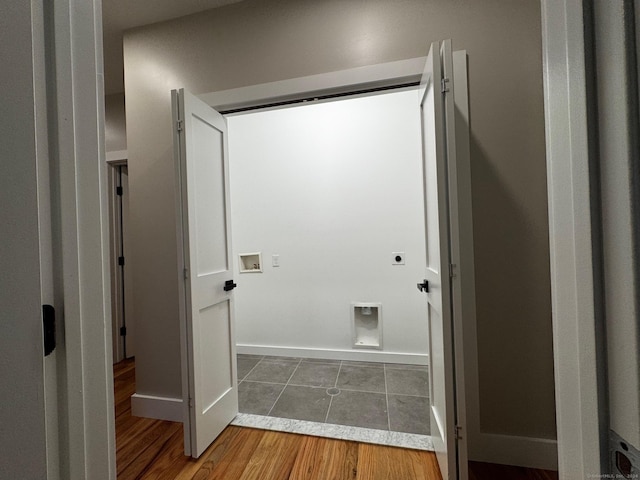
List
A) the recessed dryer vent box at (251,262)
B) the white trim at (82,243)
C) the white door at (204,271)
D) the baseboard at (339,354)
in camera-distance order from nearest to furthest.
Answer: the white trim at (82,243) → the white door at (204,271) → the baseboard at (339,354) → the recessed dryer vent box at (251,262)

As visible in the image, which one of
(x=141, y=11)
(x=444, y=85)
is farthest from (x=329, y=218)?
(x=141, y=11)

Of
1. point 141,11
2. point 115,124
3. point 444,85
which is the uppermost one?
point 141,11

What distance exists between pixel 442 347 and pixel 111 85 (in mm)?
3672

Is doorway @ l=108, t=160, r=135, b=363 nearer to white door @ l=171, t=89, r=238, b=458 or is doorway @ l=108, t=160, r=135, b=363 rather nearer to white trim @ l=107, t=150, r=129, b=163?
white trim @ l=107, t=150, r=129, b=163

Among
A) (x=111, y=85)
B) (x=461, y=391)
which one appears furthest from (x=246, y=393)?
(x=111, y=85)

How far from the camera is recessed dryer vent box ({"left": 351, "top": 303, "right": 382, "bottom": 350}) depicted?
9.00 feet

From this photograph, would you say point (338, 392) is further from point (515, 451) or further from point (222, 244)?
point (222, 244)

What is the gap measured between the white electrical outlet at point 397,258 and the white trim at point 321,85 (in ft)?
5.21

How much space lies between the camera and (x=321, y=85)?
5.41ft

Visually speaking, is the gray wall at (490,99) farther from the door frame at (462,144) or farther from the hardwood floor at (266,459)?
the hardwood floor at (266,459)

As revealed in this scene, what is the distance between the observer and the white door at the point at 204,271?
1.51 meters

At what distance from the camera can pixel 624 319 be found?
1.08ft

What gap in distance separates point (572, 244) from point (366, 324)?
8.48 feet

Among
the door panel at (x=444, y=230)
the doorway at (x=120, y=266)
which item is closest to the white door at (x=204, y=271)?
the door panel at (x=444, y=230)
